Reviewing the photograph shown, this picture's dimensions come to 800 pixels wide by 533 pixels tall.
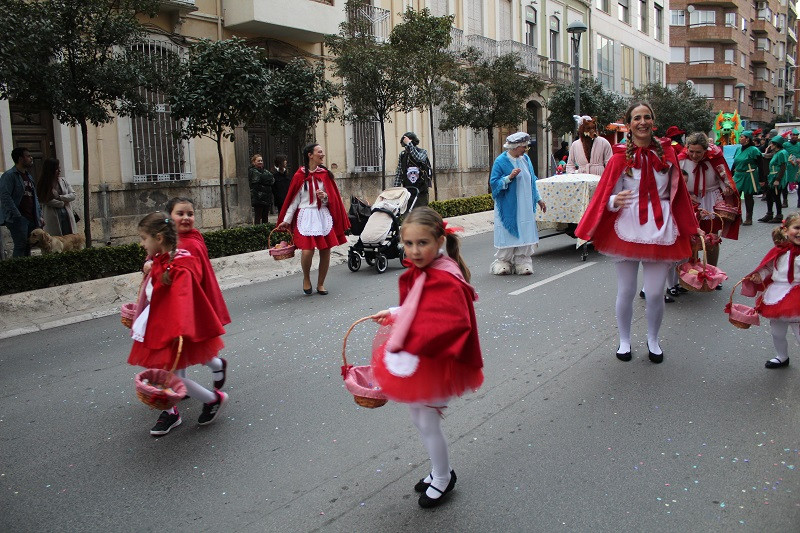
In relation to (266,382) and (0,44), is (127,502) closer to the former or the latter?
(266,382)

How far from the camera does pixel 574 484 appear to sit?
3.56 meters

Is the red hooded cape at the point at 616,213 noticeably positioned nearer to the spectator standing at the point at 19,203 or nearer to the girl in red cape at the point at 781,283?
the girl in red cape at the point at 781,283

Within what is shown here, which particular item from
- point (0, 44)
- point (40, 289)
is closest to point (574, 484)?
point (40, 289)

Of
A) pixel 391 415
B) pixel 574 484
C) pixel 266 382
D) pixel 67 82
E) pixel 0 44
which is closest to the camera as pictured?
pixel 574 484

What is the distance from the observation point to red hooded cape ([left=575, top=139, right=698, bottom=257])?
17.7 feet

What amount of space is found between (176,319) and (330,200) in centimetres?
498

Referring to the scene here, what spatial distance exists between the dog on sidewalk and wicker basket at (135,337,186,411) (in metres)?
6.44

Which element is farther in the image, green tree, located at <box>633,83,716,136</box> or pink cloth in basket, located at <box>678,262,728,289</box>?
green tree, located at <box>633,83,716,136</box>

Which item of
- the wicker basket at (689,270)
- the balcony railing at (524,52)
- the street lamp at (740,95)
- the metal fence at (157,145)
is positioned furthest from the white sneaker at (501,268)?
the street lamp at (740,95)

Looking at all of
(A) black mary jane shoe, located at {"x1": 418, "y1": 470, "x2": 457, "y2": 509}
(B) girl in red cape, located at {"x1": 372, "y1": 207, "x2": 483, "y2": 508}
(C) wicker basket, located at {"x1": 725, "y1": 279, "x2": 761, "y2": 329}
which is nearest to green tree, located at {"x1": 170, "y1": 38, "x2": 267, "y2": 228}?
(C) wicker basket, located at {"x1": 725, "y1": 279, "x2": 761, "y2": 329}

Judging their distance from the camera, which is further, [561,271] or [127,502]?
[561,271]

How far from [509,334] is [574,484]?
2.98 m

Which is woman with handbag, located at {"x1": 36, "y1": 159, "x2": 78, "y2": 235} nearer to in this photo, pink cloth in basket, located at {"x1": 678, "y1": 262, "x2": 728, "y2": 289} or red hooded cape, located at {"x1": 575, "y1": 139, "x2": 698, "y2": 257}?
red hooded cape, located at {"x1": 575, "y1": 139, "x2": 698, "y2": 257}

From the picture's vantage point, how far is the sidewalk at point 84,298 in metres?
7.99
